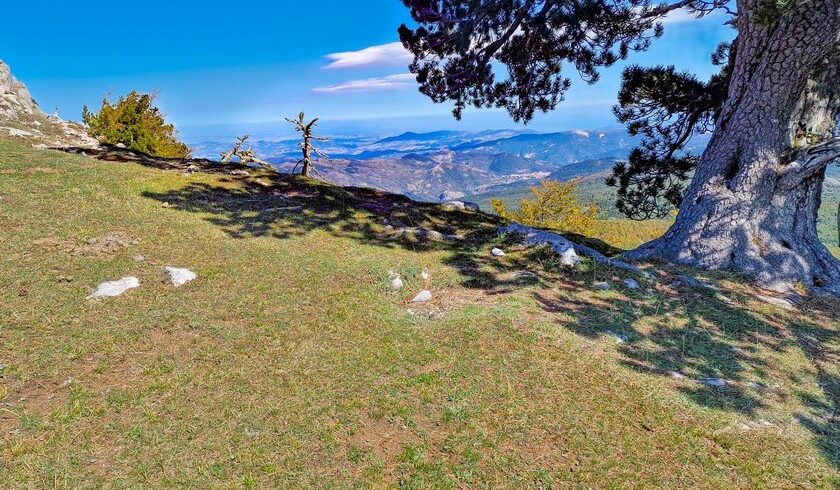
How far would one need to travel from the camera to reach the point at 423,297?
7910mm

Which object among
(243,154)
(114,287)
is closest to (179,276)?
(114,287)

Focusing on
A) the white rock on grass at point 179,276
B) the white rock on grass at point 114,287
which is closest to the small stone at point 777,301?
the white rock on grass at point 179,276

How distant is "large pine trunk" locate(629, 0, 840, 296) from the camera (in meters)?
9.55

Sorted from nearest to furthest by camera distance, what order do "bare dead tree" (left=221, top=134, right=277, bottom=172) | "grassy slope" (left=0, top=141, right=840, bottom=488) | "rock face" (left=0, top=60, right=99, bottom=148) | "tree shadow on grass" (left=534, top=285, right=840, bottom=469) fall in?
1. "grassy slope" (left=0, top=141, right=840, bottom=488)
2. "tree shadow on grass" (left=534, top=285, right=840, bottom=469)
3. "rock face" (left=0, top=60, right=99, bottom=148)
4. "bare dead tree" (left=221, top=134, right=277, bottom=172)

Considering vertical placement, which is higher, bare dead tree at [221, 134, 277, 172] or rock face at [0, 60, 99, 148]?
rock face at [0, 60, 99, 148]

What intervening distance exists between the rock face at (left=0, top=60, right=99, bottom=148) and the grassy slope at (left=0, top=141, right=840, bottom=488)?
8683mm

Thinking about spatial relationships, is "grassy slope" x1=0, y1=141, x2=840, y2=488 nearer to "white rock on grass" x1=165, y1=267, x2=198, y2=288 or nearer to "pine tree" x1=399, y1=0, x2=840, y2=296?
"white rock on grass" x1=165, y1=267, x2=198, y2=288

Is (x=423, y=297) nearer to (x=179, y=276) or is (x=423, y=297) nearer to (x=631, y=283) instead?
(x=179, y=276)

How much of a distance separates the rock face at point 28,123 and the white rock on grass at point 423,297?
51.3 ft

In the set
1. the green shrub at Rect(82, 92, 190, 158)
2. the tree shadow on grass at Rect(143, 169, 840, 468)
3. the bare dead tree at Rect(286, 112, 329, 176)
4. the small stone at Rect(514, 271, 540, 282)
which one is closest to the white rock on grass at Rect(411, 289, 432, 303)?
the tree shadow on grass at Rect(143, 169, 840, 468)

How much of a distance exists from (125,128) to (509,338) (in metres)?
43.6

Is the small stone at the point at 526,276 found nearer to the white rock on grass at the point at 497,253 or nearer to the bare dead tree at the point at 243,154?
the white rock on grass at the point at 497,253

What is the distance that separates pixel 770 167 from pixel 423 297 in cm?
859

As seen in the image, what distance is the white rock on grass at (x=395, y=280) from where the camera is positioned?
8141 mm
